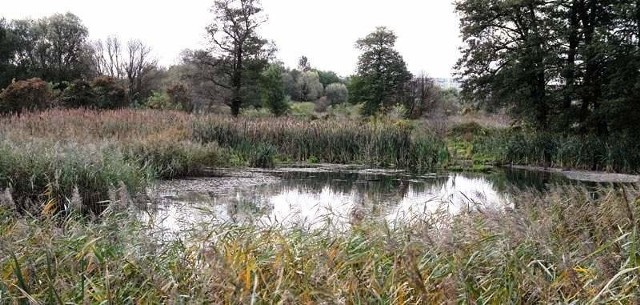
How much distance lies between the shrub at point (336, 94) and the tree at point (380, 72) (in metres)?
14.2

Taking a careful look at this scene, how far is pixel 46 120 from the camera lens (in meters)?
12.0

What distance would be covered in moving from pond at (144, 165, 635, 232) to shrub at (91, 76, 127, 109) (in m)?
13.0

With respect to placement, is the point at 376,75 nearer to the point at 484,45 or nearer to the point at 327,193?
the point at 484,45

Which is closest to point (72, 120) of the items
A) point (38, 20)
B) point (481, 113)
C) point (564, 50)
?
point (564, 50)

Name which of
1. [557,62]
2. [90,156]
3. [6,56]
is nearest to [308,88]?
[6,56]

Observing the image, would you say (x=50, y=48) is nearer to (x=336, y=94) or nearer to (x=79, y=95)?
(x=79, y=95)

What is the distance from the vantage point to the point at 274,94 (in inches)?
1255

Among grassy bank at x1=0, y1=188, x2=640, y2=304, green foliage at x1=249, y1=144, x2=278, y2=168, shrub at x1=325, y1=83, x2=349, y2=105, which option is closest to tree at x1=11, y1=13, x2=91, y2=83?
green foliage at x1=249, y1=144, x2=278, y2=168

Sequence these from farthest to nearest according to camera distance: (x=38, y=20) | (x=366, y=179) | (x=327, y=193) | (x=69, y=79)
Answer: (x=38, y=20) → (x=69, y=79) → (x=366, y=179) → (x=327, y=193)

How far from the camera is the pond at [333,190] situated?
19.3 feet

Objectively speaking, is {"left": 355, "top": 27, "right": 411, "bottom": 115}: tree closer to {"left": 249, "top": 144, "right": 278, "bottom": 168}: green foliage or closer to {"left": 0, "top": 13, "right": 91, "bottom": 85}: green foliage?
{"left": 0, "top": 13, "right": 91, "bottom": 85}: green foliage

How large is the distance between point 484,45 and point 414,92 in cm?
1801

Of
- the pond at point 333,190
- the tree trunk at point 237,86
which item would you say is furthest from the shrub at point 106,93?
the pond at point 333,190

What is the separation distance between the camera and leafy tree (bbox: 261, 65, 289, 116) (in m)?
31.1
